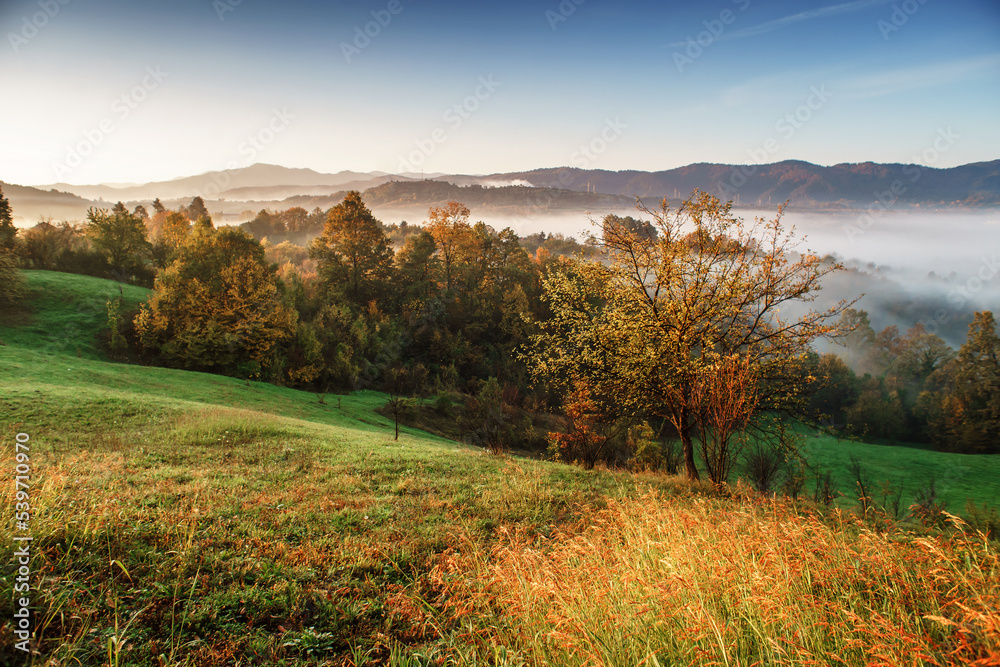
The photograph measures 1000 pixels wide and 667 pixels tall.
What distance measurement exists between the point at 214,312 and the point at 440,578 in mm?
37840

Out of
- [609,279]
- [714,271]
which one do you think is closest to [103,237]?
[609,279]

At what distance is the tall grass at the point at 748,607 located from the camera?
3.08m

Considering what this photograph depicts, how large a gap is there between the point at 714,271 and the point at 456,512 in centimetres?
1088

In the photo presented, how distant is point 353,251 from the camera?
5222 cm

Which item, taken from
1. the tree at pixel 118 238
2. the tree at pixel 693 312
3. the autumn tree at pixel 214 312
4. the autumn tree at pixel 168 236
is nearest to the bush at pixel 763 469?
the tree at pixel 693 312

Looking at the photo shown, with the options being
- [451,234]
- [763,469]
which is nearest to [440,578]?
[763,469]

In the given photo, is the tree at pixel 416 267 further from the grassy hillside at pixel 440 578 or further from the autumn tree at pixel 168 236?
the grassy hillside at pixel 440 578

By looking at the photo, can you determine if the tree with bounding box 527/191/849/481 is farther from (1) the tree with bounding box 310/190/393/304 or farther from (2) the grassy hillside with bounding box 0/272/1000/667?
(1) the tree with bounding box 310/190/393/304

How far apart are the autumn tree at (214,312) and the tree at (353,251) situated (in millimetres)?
14227

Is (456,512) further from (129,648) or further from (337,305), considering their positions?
(337,305)

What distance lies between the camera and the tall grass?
121 inches

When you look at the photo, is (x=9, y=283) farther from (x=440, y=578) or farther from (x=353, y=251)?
(x=440, y=578)

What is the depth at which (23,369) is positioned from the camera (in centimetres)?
1914

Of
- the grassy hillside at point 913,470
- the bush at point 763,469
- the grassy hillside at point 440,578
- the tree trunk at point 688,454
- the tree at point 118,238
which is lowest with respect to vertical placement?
the grassy hillside at point 913,470
